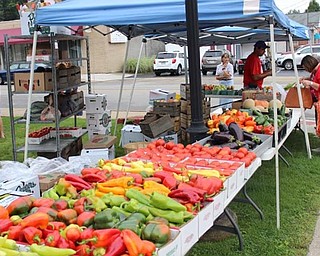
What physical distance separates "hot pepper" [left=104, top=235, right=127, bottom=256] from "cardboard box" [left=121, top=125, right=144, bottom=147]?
18.2ft

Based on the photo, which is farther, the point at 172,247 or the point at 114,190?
the point at 114,190

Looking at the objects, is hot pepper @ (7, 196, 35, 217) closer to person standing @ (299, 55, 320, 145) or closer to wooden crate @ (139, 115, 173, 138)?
wooden crate @ (139, 115, 173, 138)

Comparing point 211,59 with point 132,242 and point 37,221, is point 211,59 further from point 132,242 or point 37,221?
point 132,242

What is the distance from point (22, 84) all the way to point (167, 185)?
4.31 meters

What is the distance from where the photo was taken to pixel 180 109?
27.1 feet

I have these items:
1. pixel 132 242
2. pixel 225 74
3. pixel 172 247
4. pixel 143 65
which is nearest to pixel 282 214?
pixel 172 247

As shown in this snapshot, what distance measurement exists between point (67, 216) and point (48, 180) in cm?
187

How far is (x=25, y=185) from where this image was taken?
12.7ft

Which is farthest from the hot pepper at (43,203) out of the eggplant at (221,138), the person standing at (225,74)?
the person standing at (225,74)


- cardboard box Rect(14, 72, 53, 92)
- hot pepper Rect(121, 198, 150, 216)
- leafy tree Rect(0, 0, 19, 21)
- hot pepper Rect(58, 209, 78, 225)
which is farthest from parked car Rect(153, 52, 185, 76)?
leafy tree Rect(0, 0, 19, 21)

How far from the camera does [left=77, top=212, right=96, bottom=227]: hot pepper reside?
2.42m

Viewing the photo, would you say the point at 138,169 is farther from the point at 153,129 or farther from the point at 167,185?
the point at 153,129

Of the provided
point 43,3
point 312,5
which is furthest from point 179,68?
point 312,5

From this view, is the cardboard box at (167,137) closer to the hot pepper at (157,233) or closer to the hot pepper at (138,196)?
Answer: the hot pepper at (138,196)
